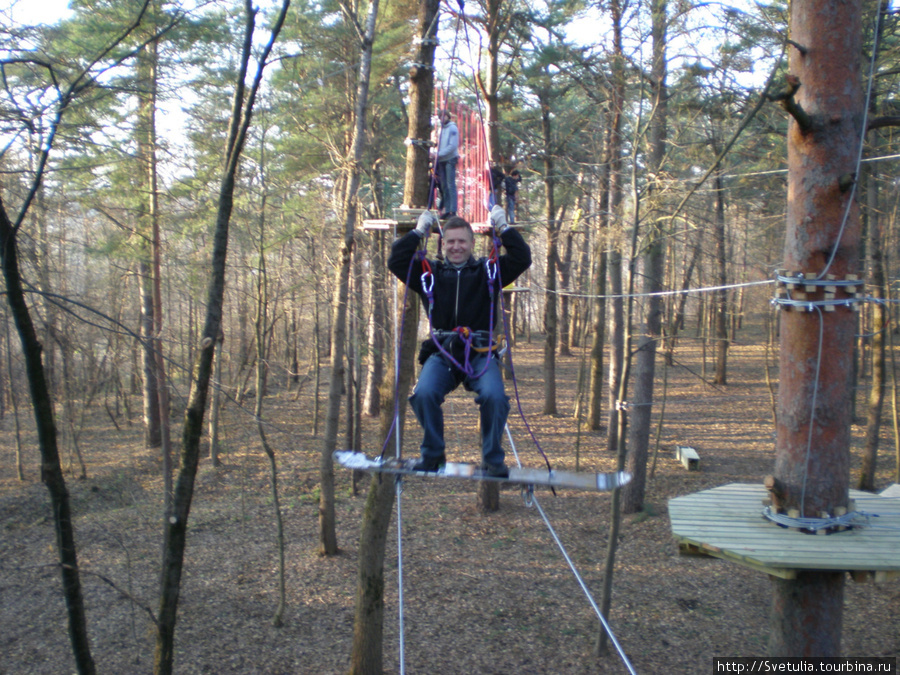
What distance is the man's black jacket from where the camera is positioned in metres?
4.08

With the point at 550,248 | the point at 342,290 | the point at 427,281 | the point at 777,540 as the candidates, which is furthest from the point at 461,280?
the point at 550,248

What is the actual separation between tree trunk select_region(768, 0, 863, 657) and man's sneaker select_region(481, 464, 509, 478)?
1798 mm

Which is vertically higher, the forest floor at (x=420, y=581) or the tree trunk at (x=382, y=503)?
the tree trunk at (x=382, y=503)

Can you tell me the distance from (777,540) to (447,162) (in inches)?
167

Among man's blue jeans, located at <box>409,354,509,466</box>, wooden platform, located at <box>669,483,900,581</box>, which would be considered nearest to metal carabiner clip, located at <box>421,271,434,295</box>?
man's blue jeans, located at <box>409,354,509,466</box>

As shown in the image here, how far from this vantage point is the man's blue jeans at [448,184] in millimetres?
5836

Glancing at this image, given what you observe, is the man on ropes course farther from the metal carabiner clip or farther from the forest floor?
the forest floor

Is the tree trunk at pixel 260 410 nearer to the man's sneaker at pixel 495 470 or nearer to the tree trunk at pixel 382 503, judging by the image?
the tree trunk at pixel 382 503

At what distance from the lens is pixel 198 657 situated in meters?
7.65

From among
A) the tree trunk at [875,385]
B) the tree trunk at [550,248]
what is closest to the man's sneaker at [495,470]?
the tree trunk at [875,385]

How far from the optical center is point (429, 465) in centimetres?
371

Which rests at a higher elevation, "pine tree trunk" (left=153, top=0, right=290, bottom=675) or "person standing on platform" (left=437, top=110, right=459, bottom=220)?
"person standing on platform" (left=437, top=110, right=459, bottom=220)

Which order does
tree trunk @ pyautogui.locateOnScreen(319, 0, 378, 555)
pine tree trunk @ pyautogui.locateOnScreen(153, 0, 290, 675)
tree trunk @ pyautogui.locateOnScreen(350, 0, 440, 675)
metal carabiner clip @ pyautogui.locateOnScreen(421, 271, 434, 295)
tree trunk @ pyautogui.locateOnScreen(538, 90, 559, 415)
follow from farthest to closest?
tree trunk @ pyautogui.locateOnScreen(538, 90, 559, 415), tree trunk @ pyautogui.locateOnScreen(319, 0, 378, 555), tree trunk @ pyautogui.locateOnScreen(350, 0, 440, 675), pine tree trunk @ pyautogui.locateOnScreen(153, 0, 290, 675), metal carabiner clip @ pyautogui.locateOnScreen(421, 271, 434, 295)

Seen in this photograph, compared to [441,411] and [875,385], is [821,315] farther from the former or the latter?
[875,385]
